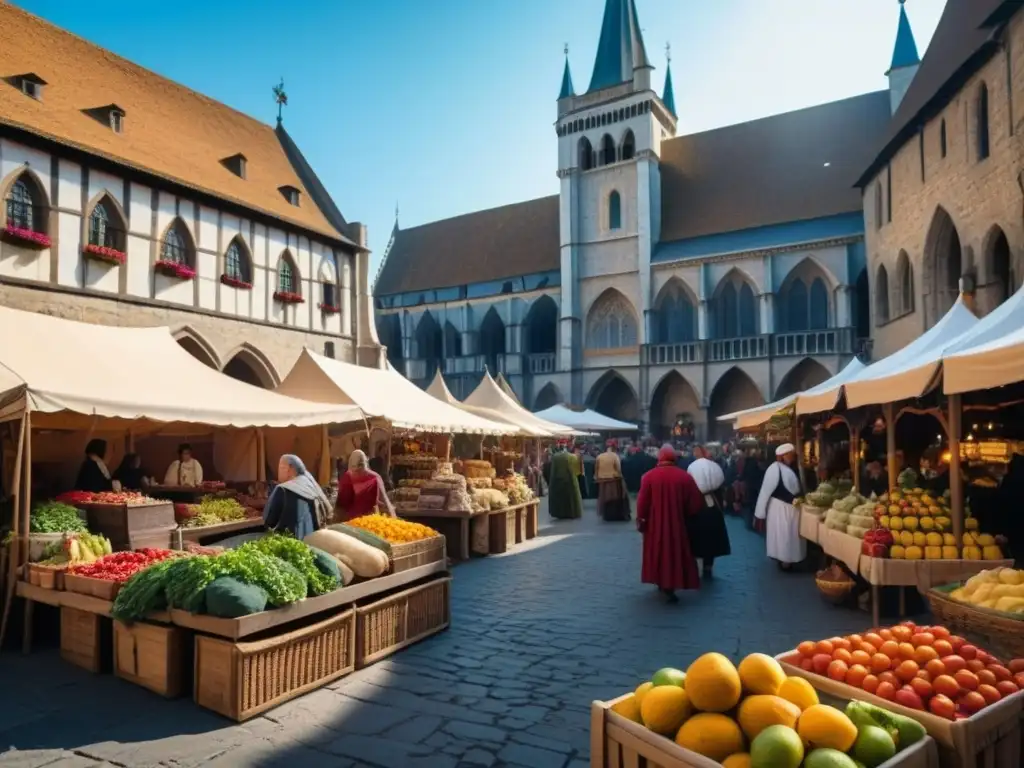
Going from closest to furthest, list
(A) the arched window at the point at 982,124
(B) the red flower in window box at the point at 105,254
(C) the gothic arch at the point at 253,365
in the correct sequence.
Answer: (B) the red flower in window box at the point at 105,254
(A) the arched window at the point at 982,124
(C) the gothic arch at the point at 253,365

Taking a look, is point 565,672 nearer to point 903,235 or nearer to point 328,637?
point 328,637

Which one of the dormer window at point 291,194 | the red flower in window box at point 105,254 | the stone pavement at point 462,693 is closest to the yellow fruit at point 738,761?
the stone pavement at point 462,693

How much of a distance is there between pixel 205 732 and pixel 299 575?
108 centimetres

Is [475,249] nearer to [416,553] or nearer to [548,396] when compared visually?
[548,396]

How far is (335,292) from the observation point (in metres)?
21.2

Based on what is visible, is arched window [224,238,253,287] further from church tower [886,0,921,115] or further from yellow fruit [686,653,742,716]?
church tower [886,0,921,115]

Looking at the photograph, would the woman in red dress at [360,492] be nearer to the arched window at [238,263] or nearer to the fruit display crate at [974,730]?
the fruit display crate at [974,730]

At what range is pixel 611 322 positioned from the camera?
107ft

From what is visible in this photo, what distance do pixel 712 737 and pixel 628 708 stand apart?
1.36 ft

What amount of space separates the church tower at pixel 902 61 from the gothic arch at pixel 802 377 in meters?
10.7

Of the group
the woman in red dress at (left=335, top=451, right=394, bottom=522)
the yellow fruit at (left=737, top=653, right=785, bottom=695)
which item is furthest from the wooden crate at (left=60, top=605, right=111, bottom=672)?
the yellow fruit at (left=737, top=653, right=785, bottom=695)

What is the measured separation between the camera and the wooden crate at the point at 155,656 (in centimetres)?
457

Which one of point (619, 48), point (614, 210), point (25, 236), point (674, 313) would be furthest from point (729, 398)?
point (25, 236)

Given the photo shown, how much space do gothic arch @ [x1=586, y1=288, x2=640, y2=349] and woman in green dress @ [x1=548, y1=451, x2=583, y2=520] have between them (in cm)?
1754
